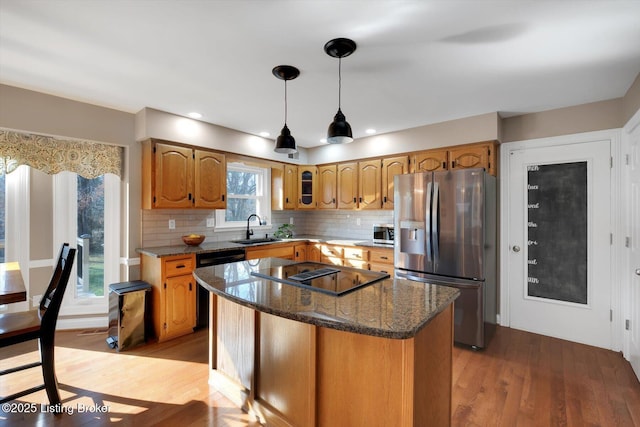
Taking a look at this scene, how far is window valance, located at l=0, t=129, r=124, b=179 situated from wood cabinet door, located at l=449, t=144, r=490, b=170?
3777mm

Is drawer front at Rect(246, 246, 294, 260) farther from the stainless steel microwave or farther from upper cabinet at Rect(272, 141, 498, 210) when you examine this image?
the stainless steel microwave

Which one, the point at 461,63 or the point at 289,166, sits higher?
the point at 461,63

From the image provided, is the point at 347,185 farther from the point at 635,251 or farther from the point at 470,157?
the point at 635,251

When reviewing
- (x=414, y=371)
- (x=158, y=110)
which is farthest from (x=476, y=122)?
(x=158, y=110)

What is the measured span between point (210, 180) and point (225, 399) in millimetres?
2439

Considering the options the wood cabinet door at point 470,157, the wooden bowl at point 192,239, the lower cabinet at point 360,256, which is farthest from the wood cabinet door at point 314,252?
the wood cabinet door at point 470,157

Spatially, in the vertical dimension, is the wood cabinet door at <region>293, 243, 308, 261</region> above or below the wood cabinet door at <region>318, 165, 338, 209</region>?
below

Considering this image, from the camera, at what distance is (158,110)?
3230 mm

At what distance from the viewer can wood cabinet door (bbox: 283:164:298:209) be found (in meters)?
4.74

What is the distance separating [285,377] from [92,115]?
316 cm

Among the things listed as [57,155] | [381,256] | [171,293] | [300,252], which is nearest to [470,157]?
[381,256]

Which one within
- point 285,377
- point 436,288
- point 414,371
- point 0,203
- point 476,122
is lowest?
point 285,377

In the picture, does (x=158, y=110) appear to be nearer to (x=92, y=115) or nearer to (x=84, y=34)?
(x=92, y=115)

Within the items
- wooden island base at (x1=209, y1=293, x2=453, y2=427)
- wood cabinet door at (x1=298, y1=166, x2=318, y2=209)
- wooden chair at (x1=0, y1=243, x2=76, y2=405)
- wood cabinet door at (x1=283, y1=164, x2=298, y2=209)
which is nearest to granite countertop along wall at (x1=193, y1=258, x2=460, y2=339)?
wooden island base at (x1=209, y1=293, x2=453, y2=427)
